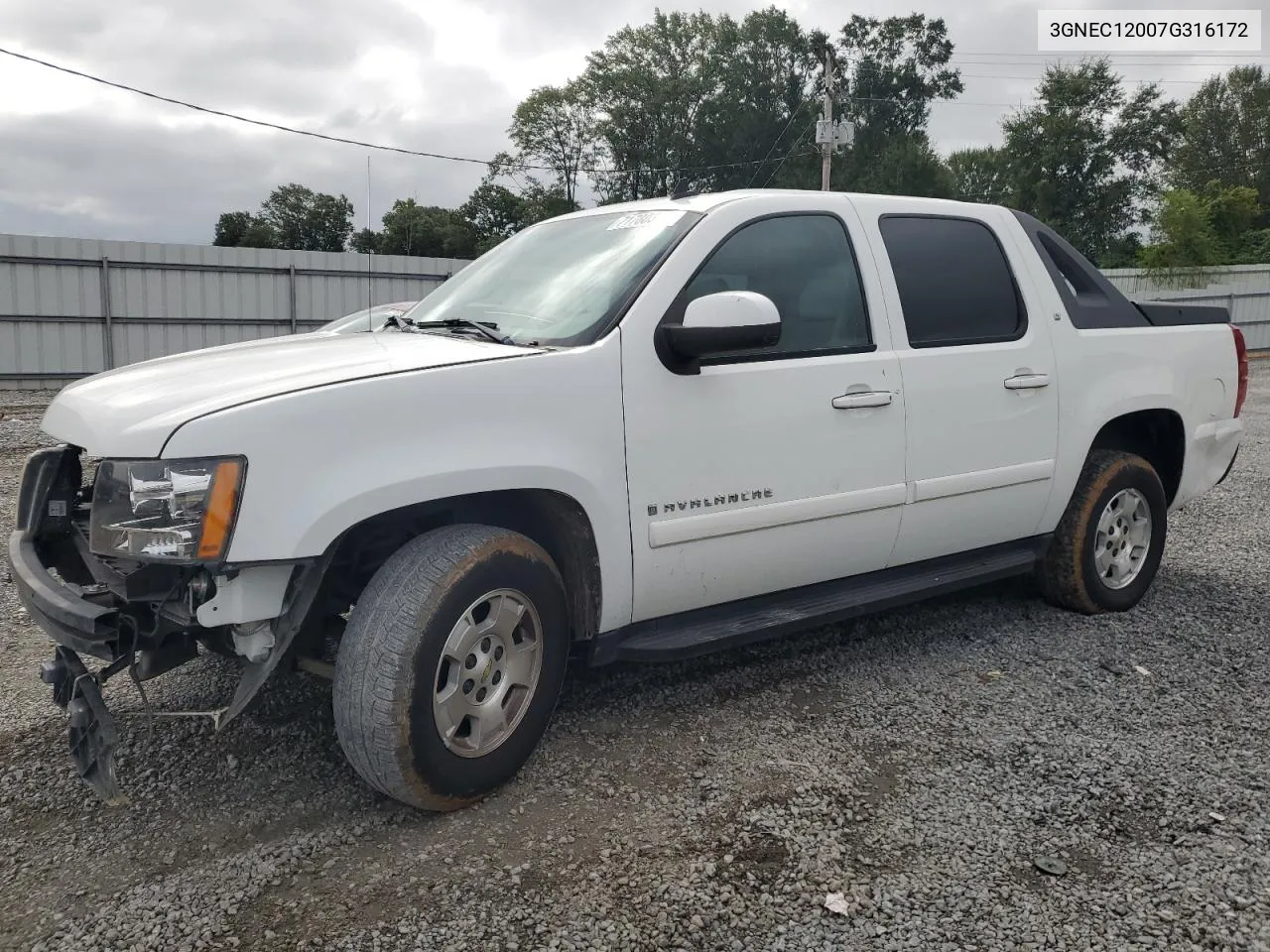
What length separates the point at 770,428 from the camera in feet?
11.4

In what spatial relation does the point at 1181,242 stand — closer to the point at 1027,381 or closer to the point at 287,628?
the point at 1027,381

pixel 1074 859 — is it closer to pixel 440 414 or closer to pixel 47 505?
pixel 440 414

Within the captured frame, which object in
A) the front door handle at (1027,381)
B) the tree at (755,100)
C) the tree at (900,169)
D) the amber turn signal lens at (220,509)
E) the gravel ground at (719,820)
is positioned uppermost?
the tree at (755,100)

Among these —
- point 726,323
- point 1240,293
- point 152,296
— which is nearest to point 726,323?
point 726,323

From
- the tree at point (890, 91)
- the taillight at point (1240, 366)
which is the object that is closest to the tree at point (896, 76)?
the tree at point (890, 91)

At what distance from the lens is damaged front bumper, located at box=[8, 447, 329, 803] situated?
2.60 metres

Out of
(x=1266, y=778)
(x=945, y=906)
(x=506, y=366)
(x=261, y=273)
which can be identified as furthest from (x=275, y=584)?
(x=261, y=273)

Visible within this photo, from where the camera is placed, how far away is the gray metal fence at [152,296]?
1755 cm

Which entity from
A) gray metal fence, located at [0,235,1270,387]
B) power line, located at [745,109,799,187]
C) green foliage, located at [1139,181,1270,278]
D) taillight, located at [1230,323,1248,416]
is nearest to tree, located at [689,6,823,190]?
power line, located at [745,109,799,187]

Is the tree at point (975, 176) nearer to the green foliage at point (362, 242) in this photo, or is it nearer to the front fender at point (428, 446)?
the green foliage at point (362, 242)

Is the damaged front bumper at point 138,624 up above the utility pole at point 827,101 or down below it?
below

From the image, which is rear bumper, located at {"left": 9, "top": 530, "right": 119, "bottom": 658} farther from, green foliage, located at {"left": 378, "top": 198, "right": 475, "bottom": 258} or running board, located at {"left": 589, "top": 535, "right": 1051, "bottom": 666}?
green foliage, located at {"left": 378, "top": 198, "right": 475, "bottom": 258}

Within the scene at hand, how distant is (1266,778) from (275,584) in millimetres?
3028

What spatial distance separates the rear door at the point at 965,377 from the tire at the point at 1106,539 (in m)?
0.34
